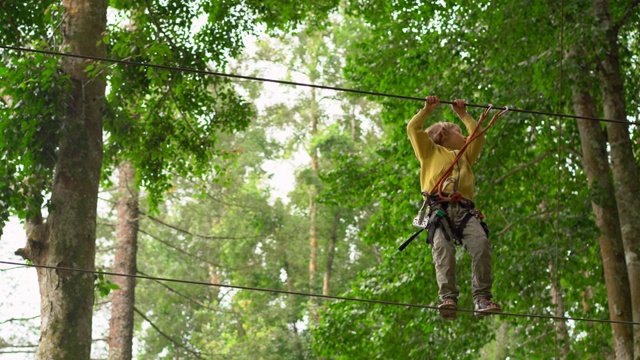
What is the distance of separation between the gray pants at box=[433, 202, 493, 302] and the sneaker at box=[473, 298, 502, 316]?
36 millimetres

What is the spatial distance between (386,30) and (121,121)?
416 centimetres

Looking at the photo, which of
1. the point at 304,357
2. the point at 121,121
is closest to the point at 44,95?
the point at 121,121

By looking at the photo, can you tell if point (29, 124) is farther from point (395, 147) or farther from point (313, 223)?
point (313, 223)

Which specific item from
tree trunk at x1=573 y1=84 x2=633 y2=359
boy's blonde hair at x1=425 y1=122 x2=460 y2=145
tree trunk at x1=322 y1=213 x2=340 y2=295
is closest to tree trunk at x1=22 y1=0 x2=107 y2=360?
boy's blonde hair at x1=425 y1=122 x2=460 y2=145

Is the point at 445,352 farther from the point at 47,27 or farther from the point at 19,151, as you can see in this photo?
A: the point at 47,27

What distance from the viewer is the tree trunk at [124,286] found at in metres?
14.6

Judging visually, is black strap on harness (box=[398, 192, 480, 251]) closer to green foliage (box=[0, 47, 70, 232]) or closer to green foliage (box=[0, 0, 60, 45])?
green foliage (box=[0, 47, 70, 232])

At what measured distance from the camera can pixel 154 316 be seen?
2739cm

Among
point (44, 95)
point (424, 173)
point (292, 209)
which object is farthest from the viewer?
point (292, 209)

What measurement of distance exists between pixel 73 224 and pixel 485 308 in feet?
15.0

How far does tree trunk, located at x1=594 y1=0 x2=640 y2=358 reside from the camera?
8.91 meters

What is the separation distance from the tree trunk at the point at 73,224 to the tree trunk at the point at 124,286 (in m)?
5.58

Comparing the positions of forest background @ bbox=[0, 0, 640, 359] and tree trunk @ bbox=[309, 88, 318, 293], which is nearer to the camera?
forest background @ bbox=[0, 0, 640, 359]

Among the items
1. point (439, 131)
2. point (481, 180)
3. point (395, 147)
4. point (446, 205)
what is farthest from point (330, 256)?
point (446, 205)
